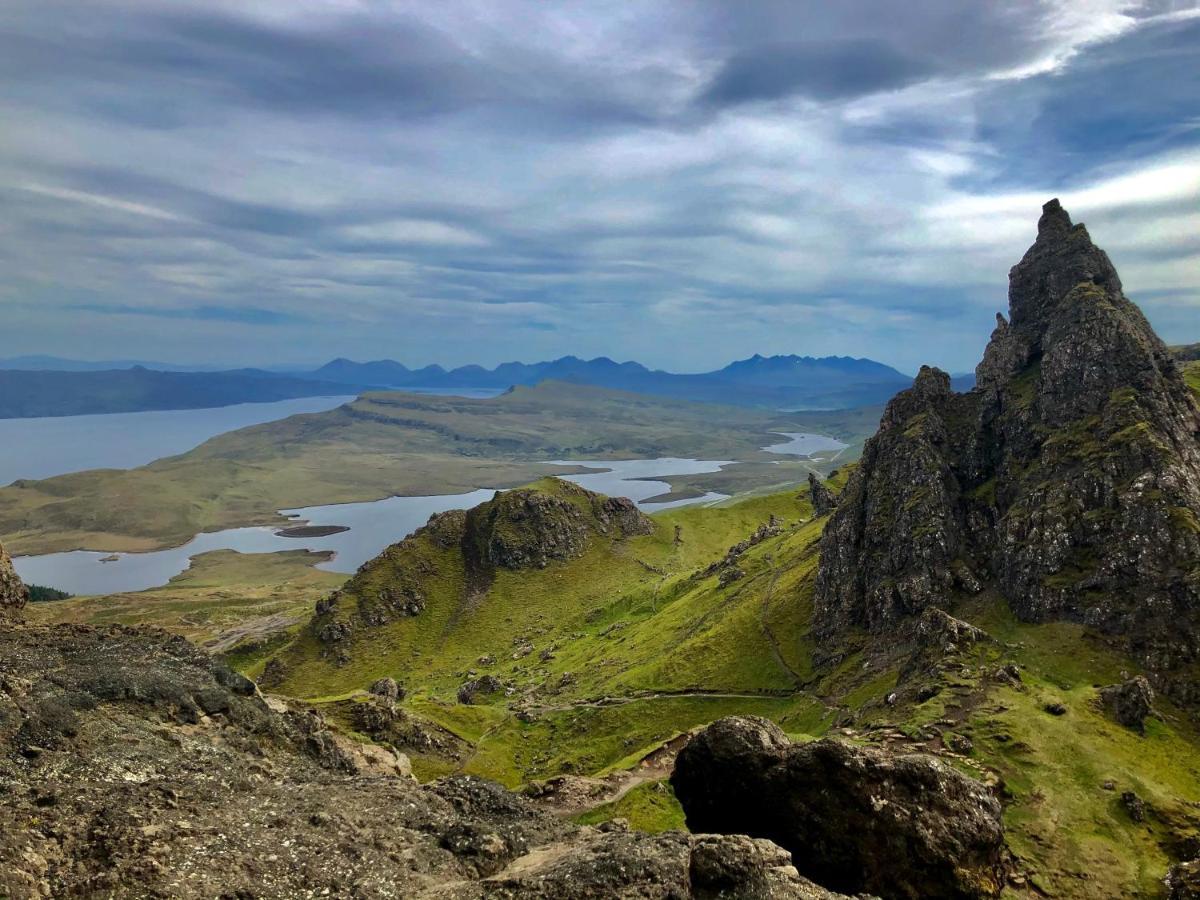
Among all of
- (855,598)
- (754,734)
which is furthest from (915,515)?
(754,734)

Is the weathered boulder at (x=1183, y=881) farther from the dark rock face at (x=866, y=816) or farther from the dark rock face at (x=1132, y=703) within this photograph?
the dark rock face at (x=1132, y=703)

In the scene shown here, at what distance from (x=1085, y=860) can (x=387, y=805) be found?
4637 centimetres

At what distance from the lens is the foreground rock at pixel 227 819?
88.0 ft

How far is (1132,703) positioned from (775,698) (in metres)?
47.4

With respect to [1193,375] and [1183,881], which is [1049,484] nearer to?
[1183,881]

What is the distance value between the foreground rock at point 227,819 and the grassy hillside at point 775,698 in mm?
27670

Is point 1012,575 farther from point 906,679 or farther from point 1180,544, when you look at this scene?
point 906,679

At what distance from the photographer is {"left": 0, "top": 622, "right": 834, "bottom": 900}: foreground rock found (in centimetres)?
2681

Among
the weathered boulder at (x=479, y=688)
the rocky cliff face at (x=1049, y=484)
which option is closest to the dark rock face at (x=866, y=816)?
the rocky cliff face at (x=1049, y=484)

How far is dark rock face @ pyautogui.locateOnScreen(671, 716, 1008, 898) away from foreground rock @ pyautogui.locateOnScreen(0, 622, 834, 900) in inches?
332

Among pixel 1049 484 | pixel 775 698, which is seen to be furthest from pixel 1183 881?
pixel 1049 484

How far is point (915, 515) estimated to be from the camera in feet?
358

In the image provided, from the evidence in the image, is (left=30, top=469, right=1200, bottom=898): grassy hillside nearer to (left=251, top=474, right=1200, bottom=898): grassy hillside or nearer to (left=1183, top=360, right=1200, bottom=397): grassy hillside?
(left=251, top=474, right=1200, bottom=898): grassy hillside

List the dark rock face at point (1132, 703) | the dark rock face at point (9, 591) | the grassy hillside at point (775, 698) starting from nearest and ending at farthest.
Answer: the grassy hillside at point (775, 698) < the dark rock face at point (9, 591) < the dark rock face at point (1132, 703)
